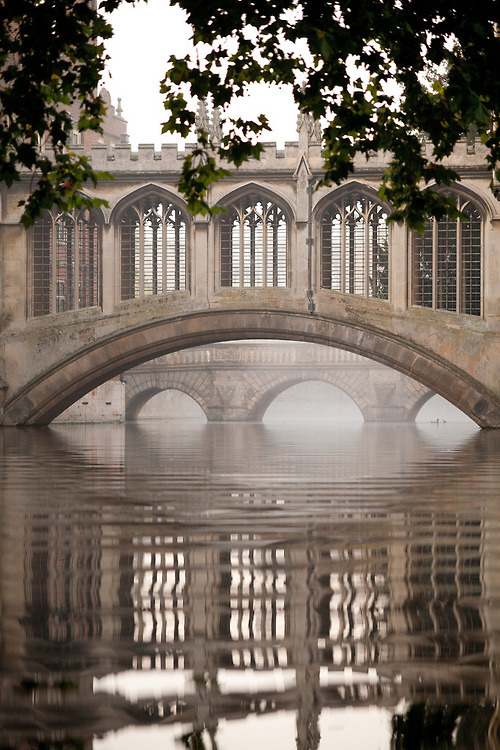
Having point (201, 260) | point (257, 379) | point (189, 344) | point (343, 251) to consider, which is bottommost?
point (257, 379)

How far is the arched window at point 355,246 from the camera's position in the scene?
23.9 m

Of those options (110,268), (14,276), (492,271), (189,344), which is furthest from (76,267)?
(492,271)

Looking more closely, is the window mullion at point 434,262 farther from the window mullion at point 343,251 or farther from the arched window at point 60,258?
the arched window at point 60,258

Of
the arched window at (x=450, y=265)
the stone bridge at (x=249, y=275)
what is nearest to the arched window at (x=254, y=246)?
the stone bridge at (x=249, y=275)

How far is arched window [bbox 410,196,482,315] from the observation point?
23.6m

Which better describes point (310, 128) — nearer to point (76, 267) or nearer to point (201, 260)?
point (201, 260)

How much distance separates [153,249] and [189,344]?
2382mm

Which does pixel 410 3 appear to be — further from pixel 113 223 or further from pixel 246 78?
pixel 113 223

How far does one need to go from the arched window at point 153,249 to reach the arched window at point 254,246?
1050 millimetres

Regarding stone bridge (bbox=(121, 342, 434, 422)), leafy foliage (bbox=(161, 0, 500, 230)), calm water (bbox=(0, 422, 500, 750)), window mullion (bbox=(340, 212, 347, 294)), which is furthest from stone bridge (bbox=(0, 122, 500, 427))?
stone bridge (bbox=(121, 342, 434, 422))

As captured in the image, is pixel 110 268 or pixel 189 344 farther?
pixel 110 268

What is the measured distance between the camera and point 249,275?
24.1 metres

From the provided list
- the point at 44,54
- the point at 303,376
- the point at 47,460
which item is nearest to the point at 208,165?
the point at 44,54

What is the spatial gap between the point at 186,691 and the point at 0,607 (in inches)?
42.3
